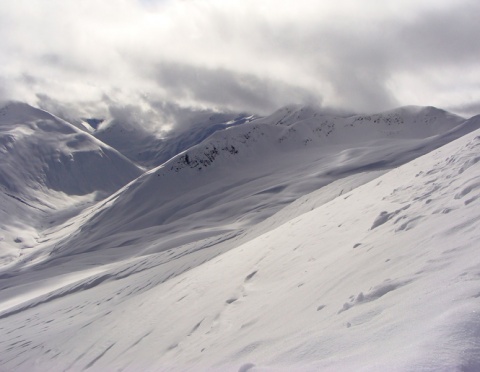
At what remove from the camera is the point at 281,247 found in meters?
12.5

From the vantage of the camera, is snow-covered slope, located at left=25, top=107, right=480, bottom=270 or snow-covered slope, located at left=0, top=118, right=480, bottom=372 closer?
snow-covered slope, located at left=0, top=118, right=480, bottom=372

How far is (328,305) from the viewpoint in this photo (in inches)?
250

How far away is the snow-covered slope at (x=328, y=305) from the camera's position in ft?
14.4

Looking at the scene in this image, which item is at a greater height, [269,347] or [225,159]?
[225,159]

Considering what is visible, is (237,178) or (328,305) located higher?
(237,178)

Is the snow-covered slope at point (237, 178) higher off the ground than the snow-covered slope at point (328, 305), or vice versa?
the snow-covered slope at point (237, 178)

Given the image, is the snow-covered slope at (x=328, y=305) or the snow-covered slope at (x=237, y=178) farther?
the snow-covered slope at (x=237, y=178)

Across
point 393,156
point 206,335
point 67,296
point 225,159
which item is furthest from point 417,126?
point 206,335

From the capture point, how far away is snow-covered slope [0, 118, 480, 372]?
4.39 meters

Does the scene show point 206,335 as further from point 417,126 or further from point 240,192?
point 417,126

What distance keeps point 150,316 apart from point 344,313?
7.50 metres

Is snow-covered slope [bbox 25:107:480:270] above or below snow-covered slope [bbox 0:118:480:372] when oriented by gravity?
above

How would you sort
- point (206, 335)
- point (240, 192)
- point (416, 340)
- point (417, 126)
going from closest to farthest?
point (416, 340) < point (206, 335) < point (240, 192) < point (417, 126)

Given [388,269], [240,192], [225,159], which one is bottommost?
[388,269]
